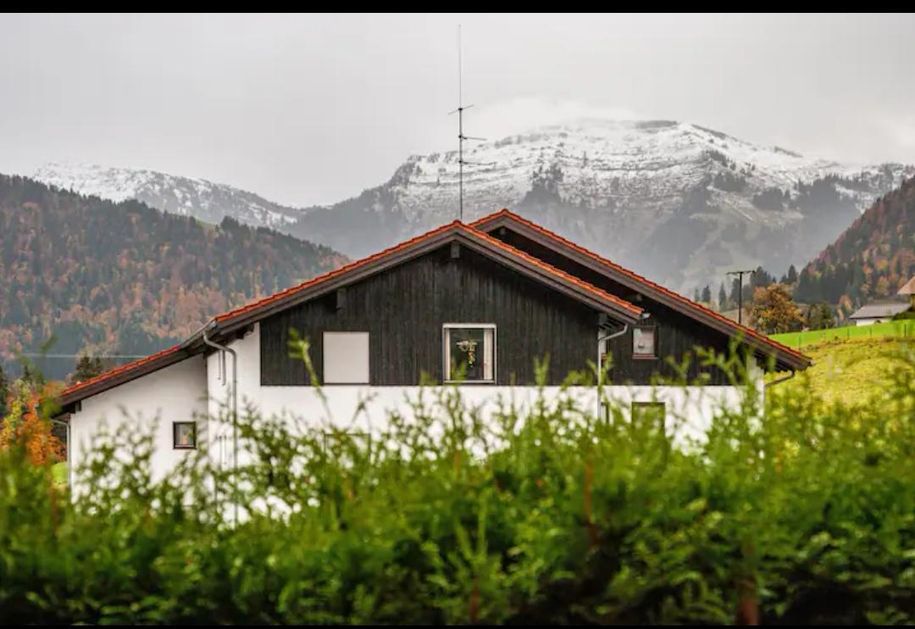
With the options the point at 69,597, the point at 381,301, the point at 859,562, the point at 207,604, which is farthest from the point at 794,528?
the point at 381,301

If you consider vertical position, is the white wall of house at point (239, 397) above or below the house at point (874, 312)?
below

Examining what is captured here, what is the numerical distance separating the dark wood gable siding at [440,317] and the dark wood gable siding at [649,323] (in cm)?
322

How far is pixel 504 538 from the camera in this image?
527 cm

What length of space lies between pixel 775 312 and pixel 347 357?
110158 mm

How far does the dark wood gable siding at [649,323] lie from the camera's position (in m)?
31.3

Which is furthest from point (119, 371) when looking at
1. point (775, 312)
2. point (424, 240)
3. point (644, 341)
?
point (775, 312)

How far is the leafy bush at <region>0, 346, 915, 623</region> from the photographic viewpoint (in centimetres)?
511

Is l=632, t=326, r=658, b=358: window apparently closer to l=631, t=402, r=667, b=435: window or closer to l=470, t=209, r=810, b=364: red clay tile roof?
l=470, t=209, r=810, b=364: red clay tile roof

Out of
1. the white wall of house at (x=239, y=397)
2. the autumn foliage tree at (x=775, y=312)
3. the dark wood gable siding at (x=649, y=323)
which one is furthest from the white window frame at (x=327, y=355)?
the autumn foliage tree at (x=775, y=312)

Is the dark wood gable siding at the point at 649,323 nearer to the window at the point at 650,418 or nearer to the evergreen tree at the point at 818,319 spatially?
the window at the point at 650,418

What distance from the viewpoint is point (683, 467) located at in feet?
17.8

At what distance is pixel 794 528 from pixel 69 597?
10.0 feet

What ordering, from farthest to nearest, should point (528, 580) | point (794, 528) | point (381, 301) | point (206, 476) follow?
point (381, 301)
point (206, 476)
point (794, 528)
point (528, 580)

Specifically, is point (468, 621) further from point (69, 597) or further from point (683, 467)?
point (69, 597)
